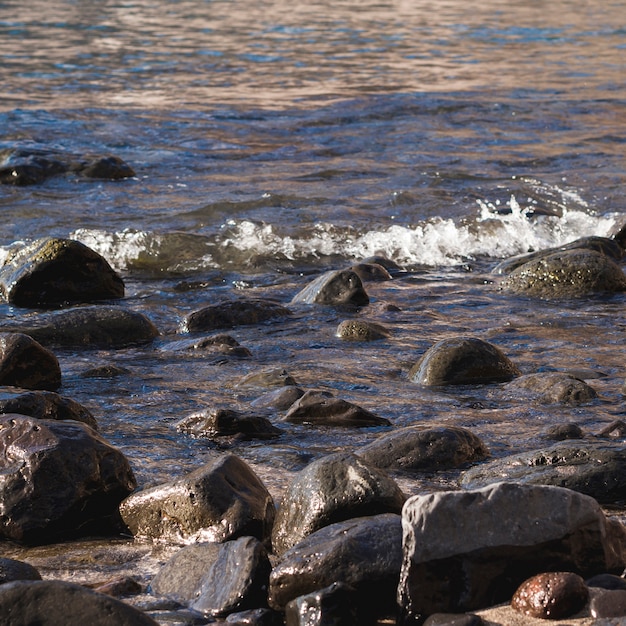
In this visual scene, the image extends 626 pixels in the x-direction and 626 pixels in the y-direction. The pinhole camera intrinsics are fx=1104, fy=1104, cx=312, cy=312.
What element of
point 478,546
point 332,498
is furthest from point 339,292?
point 478,546

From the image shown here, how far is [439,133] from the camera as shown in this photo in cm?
1197

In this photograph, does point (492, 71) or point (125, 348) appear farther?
point (492, 71)

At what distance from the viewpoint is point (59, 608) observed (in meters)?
2.40

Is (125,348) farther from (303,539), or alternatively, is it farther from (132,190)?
(132,190)

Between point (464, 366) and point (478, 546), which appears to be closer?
point (478, 546)

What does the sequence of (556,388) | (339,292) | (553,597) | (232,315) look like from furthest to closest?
(339,292) → (232,315) → (556,388) → (553,597)

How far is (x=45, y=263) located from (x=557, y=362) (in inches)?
118

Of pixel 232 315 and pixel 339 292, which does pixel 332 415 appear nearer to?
pixel 232 315

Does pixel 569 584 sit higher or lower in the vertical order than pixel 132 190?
higher

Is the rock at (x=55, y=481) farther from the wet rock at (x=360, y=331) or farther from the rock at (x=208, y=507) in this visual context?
the wet rock at (x=360, y=331)

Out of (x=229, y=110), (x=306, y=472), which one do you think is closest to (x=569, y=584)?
A: (x=306, y=472)

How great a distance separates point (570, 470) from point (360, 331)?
2.26m

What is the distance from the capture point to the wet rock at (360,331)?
18.3 feet

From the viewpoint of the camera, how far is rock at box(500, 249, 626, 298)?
6.33m
